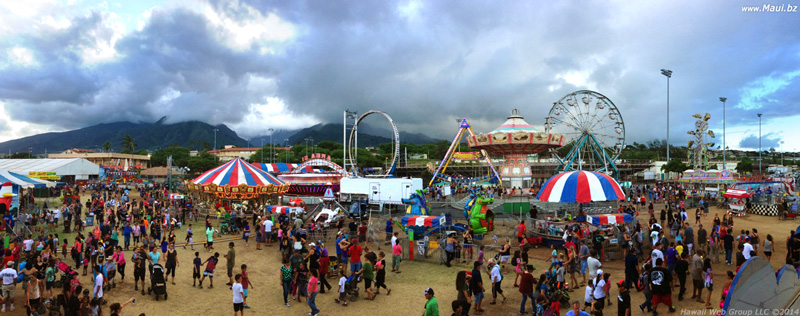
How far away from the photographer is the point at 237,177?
2323cm

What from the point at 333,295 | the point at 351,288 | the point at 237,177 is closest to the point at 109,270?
the point at 333,295

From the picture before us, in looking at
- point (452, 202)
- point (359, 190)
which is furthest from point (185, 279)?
point (452, 202)

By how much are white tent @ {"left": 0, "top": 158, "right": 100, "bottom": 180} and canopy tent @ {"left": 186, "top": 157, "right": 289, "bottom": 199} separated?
1352 inches

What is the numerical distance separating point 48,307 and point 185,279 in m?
3.12

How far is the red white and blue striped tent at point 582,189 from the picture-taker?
14383mm

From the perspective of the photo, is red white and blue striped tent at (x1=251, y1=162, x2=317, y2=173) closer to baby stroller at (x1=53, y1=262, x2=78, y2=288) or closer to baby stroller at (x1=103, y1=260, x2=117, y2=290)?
baby stroller at (x1=53, y1=262, x2=78, y2=288)

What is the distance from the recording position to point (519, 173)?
37.7 metres

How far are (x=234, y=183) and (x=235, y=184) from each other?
0.30 feet

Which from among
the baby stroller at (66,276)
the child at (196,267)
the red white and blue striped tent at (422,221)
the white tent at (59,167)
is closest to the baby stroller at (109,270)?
the baby stroller at (66,276)

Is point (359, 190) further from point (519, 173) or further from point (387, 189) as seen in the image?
point (519, 173)

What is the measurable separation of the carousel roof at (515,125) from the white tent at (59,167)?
4747cm

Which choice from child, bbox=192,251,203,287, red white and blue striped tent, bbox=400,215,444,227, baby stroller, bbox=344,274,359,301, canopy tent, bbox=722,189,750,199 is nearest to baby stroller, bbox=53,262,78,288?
child, bbox=192,251,203,287

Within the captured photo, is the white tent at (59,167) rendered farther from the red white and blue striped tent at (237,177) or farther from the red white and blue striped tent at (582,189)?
the red white and blue striped tent at (582,189)

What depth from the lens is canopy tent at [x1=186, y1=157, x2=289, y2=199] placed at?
901 inches
